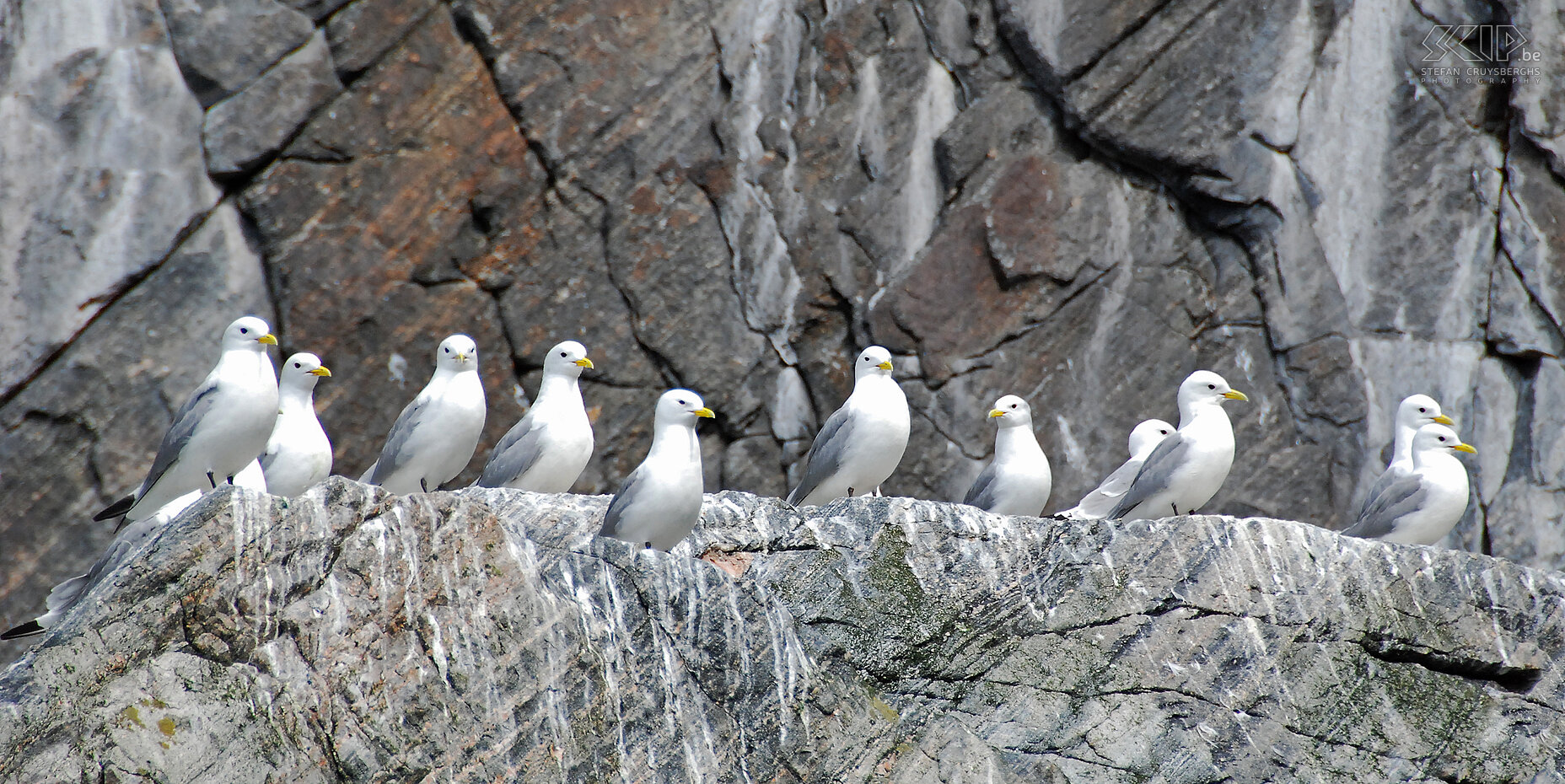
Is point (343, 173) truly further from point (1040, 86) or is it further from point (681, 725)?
point (681, 725)

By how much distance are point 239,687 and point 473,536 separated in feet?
3.23

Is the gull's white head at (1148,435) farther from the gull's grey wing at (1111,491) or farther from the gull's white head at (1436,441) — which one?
the gull's white head at (1436,441)

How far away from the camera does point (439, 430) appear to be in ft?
24.5

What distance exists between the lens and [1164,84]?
1081 cm

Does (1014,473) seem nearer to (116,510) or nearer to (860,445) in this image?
(860,445)

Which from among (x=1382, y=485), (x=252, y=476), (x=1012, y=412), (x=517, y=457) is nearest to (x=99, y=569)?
(x=252, y=476)

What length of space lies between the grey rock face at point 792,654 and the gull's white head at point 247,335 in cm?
180

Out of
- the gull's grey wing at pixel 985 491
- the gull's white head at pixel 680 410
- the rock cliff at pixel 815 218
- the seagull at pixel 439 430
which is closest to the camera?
the gull's white head at pixel 680 410

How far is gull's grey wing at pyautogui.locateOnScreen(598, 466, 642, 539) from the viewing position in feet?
19.9

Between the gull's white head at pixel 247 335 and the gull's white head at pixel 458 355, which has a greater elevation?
the gull's white head at pixel 247 335

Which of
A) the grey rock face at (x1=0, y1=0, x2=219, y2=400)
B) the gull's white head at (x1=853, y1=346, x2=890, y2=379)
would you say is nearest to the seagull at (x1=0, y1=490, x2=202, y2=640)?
the gull's white head at (x1=853, y1=346, x2=890, y2=379)

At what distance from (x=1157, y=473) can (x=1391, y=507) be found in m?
1.28

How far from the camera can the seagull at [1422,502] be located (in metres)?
7.11

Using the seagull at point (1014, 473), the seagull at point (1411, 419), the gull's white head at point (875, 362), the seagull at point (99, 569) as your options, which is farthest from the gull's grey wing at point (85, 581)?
the seagull at point (1411, 419)
